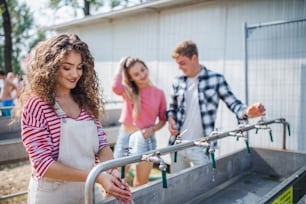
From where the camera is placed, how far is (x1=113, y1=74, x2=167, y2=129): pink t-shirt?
9.47 feet

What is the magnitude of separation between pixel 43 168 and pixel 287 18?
3277 mm

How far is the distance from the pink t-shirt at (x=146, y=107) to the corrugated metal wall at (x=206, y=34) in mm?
1512

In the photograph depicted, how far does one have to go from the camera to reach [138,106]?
9.42 feet

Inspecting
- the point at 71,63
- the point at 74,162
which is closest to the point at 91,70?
the point at 71,63

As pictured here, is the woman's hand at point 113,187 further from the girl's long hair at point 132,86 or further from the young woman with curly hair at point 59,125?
the girl's long hair at point 132,86

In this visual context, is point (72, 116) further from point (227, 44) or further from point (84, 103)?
point (227, 44)

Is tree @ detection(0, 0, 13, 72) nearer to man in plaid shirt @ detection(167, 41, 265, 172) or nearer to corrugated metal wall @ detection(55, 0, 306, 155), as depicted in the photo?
corrugated metal wall @ detection(55, 0, 306, 155)

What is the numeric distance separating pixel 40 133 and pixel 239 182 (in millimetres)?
1809

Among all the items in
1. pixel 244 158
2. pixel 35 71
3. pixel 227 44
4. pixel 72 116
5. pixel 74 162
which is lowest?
pixel 244 158

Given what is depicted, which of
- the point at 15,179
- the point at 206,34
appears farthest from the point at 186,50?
the point at 15,179

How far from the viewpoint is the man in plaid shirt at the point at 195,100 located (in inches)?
102

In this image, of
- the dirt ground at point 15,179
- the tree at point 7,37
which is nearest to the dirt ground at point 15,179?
the dirt ground at point 15,179

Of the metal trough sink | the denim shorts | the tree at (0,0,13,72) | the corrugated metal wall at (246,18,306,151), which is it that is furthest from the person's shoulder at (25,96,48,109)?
the tree at (0,0,13,72)

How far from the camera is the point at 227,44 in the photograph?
4.12 metres
